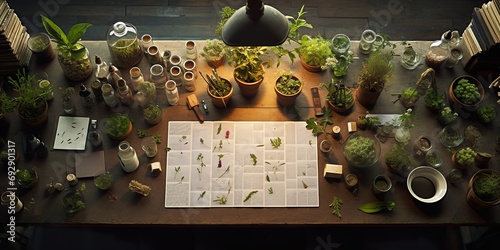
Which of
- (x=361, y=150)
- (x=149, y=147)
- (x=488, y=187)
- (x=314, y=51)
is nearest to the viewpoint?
(x=488, y=187)

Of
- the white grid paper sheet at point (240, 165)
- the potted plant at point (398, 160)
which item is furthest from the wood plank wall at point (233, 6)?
the potted plant at point (398, 160)

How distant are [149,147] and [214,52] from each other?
775 millimetres

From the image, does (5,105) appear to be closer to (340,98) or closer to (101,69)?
(101,69)

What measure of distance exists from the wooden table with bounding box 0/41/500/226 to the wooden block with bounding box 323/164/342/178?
41mm

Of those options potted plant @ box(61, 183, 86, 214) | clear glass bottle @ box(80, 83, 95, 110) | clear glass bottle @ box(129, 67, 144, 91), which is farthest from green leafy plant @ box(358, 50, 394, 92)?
potted plant @ box(61, 183, 86, 214)

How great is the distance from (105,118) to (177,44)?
720 millimetres

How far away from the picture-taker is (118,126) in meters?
2.91

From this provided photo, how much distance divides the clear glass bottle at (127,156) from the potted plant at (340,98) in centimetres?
127

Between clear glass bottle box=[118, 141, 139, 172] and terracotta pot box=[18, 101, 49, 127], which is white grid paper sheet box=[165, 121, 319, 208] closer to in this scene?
clear glass bottle box=[118, 141, 139, 172]

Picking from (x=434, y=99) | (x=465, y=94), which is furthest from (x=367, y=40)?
→ (x=465, y=94)

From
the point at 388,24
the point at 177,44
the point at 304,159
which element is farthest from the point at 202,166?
the point at 388,24

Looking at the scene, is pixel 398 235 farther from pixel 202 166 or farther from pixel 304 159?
pixel 202 166

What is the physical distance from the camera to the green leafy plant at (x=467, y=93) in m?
3.03

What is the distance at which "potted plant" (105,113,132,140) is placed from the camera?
2.92 m
